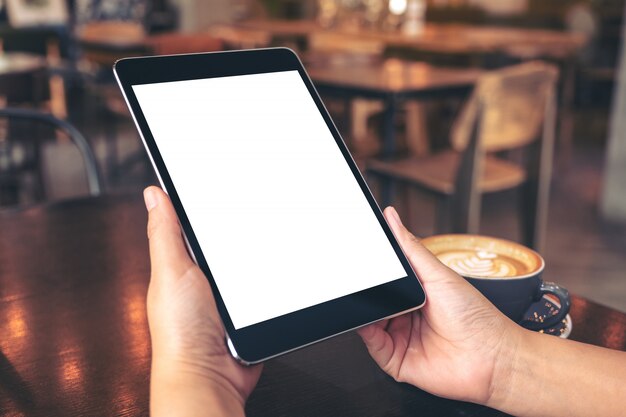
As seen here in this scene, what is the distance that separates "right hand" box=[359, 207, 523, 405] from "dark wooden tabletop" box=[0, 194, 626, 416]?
15 millimetres

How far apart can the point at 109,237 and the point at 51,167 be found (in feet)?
12.4

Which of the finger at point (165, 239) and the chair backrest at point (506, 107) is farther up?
the finger at point (165, 239)

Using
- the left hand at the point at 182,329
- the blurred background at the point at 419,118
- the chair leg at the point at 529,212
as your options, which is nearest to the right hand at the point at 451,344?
the left hand at the point at 182,329

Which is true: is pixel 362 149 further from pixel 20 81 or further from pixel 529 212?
pixel 20 81

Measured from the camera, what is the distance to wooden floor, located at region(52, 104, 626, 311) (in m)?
2.67

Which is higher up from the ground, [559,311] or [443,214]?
[559,311]

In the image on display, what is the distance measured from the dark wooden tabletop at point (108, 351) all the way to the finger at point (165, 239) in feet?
0.43

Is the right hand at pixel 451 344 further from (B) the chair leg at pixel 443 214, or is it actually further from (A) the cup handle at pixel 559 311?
(B) the chair leg at pixel 443 214

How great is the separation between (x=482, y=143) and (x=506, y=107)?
6.5 inches

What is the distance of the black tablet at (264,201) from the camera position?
1.75 ft

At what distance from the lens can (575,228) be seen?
10.9ft

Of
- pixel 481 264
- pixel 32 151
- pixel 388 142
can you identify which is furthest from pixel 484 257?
pixel 32 151

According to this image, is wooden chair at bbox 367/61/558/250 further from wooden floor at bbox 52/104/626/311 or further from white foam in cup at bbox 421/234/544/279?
white foam in cup at bbox 421/234/544/279

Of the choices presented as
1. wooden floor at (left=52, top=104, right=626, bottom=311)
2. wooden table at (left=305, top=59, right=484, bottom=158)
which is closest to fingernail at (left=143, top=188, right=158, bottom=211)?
wooden floor at (left=52, top=104, right=626, bottom=311)
